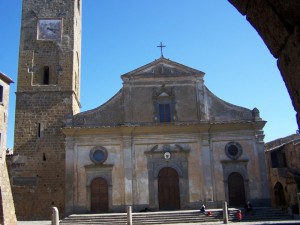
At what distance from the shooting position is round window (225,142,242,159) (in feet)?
75.5

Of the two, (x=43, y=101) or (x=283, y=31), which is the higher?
(x=43, y=101)

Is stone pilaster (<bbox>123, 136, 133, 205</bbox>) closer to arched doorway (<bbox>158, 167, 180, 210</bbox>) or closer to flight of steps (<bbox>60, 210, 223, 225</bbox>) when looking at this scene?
flight of steps (<bbox>60, 210, 223, 225</bbox>)

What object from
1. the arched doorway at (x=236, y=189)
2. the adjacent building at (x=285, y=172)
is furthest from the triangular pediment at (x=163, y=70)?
the adjacent building at (x=285, y=172)

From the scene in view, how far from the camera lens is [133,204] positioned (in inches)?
868

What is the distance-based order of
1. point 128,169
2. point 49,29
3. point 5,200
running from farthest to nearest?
point 49,29, point 128,169, point 5,200

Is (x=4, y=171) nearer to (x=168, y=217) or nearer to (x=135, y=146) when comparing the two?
(x=135, y=146)

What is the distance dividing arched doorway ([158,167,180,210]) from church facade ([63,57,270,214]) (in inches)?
2.4

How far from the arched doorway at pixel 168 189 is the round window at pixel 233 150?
3.62 metres

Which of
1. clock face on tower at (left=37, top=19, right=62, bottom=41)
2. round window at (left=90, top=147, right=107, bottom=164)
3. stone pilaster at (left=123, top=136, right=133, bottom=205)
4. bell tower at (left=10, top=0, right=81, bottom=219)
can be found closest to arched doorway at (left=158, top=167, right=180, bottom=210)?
stone pilaster at (left=123, top=136, right=133, bottom=205)

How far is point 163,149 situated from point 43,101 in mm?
8734

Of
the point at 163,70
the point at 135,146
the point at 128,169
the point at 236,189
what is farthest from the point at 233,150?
the point at 163,70

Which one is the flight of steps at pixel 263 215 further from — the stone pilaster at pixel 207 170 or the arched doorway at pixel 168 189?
the arched doorway at pixel 168 189

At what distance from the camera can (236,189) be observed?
74.2 feet

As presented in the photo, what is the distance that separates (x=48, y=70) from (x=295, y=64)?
24.3 m
